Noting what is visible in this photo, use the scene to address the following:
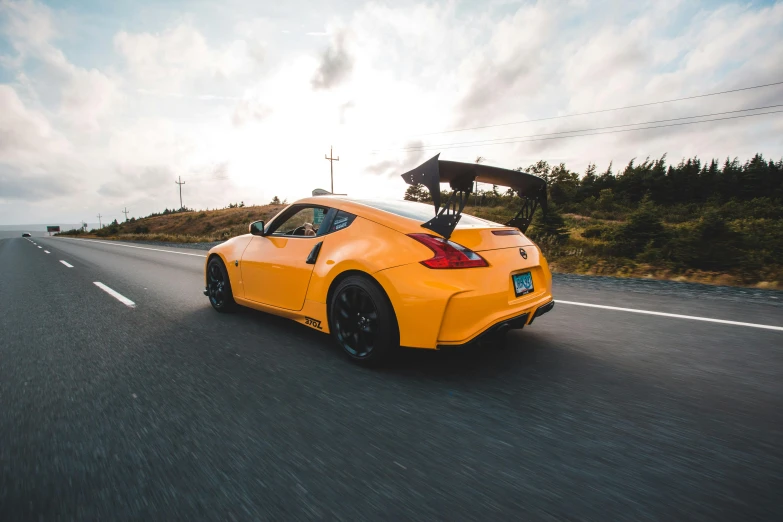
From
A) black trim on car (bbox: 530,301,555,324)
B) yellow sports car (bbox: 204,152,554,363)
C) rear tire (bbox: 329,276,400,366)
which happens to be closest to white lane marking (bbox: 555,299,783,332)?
yellow sports car (bbox: 204,152,554,363)

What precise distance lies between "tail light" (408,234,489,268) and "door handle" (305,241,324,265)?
0.91 m

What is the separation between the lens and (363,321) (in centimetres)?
269

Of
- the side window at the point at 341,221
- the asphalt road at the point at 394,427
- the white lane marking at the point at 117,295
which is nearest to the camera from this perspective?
the asphalt road at the point at 394,427

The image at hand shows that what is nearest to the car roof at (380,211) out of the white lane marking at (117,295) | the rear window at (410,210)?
the rear window at (410,210)

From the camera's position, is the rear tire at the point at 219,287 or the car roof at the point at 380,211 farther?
the rear tire at the point at 219,287

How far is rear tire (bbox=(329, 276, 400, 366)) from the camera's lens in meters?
2.52

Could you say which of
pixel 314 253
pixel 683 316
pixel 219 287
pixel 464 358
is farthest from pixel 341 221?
pixel 683 316

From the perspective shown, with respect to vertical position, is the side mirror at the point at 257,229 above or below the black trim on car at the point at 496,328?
above

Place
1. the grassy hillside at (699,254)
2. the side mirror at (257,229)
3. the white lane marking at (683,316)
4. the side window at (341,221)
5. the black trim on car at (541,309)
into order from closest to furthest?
the black trim on car at (541,309)
the side window at (341,221)
the white lane marking at (683,316)
the side mirror at (257,229)
the grassy hillside at (699,254)

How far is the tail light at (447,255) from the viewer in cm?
240

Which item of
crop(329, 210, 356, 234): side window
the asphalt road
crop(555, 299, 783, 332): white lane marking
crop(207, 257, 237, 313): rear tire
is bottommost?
the asphalt road

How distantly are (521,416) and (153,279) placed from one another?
7323mm

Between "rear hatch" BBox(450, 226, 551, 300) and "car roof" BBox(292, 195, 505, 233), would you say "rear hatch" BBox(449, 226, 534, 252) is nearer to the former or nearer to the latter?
"rear hatch" BBox(450, 226, 551, 300)

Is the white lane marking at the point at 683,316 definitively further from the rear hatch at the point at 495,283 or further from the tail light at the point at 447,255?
the tail light at the point at 447,255
